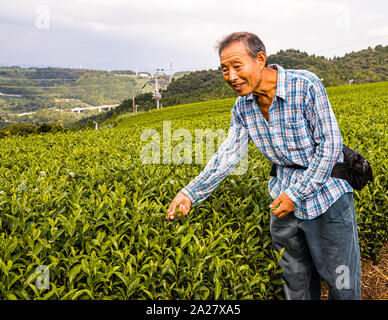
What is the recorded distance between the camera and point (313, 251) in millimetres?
2152

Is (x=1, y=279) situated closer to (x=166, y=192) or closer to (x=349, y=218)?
(x=166, y=192)

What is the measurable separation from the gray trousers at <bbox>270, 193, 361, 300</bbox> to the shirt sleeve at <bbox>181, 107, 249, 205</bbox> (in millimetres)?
479

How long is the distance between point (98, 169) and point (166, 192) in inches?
40.5

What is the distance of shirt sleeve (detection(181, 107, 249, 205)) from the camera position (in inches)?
91.0

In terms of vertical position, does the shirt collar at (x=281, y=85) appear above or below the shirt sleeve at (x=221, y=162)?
above

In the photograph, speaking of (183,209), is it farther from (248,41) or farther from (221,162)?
(248,41)

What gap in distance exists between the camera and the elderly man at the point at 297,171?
1918 millimetres

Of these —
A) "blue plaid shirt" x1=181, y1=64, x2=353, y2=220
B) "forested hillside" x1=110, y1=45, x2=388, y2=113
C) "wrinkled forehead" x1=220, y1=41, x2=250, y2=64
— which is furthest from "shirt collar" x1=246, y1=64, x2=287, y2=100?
"forested hillside" x1=110, y1=45, x2=388, y2=113

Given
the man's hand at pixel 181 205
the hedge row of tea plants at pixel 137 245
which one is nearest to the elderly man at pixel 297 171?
the man's hand at pixel 181 205

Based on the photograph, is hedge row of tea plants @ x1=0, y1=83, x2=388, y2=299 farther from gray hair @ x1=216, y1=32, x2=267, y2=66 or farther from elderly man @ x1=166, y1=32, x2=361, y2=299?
gray hair @ x1=216, y1=32, x2=267, y2=66

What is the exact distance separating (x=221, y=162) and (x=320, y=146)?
0.71 metres

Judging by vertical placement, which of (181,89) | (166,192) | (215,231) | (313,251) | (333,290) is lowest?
(333,290)

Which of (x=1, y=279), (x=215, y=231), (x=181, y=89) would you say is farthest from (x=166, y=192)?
(x=181, y=89)

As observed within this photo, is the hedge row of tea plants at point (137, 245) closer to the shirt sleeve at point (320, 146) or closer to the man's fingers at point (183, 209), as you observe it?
the man's fingers at point (183, 209)
